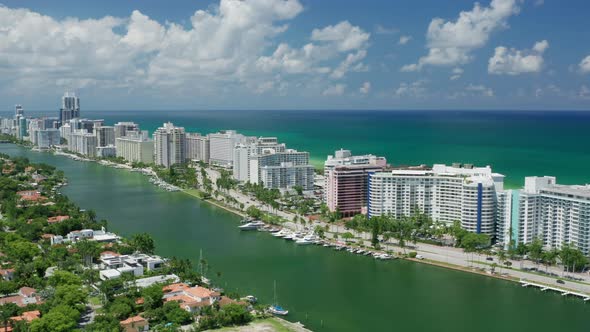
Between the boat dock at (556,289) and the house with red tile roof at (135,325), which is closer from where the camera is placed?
the house with red tile roof at (135,325)

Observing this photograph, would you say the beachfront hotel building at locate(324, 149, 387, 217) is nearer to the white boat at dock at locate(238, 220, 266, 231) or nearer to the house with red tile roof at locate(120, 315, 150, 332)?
the white boat at dock at locate(238, 220, 266, 231)

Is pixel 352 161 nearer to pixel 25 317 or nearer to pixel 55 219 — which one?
pixel 55 219

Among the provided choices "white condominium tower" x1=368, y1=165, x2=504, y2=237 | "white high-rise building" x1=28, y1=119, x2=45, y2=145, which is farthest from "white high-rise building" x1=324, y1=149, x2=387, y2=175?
"white high-rise building" x1=28, y1=119, x2=45, y2=145

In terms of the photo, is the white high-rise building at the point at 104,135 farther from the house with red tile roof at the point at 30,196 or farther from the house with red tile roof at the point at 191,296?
the house with red tile roof at the point at 191,296

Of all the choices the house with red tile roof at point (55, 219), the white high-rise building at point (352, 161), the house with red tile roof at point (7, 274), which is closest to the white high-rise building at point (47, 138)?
the house with red tile roof at point (55, 219)

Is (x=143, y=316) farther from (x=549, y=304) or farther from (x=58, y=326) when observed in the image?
(x=549, y=304)

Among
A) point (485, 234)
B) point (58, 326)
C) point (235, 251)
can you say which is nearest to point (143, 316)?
point (58, 326)
